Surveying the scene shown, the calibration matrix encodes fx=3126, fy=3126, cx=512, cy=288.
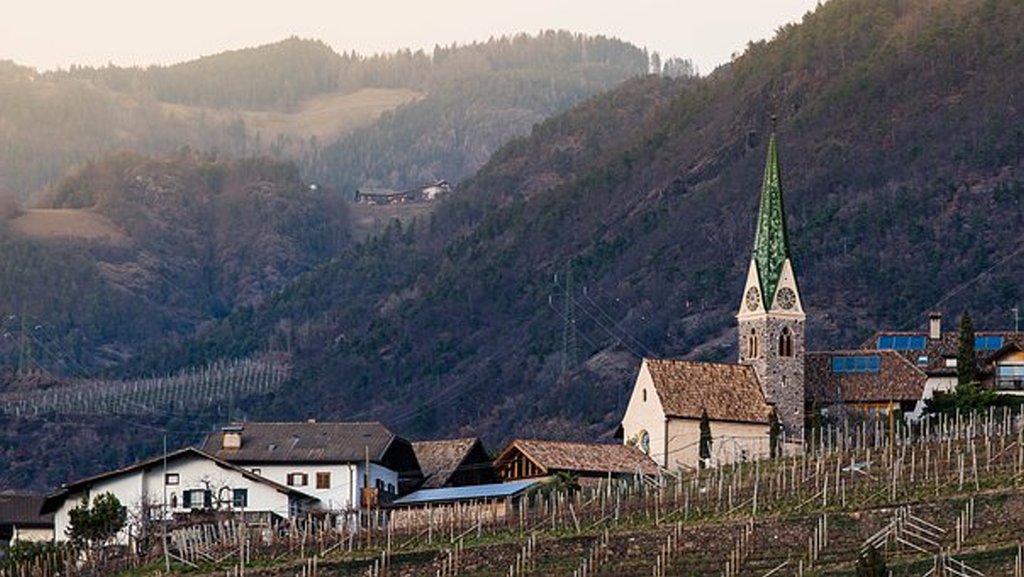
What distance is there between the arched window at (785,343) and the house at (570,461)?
32.5 ft

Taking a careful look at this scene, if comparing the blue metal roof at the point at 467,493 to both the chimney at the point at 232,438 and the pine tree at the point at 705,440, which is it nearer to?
the chimney at the point at 232,438

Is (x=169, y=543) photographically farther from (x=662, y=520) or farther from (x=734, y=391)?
(x=734, y=391)

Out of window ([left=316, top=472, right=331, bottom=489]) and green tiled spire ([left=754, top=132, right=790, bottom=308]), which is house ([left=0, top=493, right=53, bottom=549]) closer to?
window ([left=316, top=472, right=331, bottom=489])

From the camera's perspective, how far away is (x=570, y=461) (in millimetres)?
143750

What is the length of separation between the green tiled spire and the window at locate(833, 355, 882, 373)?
4865 mm

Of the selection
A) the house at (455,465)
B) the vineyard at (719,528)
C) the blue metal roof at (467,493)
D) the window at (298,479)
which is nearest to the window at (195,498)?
the window at (298,479)

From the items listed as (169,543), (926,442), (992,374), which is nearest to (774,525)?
(926,442)

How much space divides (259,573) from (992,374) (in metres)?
44.0

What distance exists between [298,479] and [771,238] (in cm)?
2721

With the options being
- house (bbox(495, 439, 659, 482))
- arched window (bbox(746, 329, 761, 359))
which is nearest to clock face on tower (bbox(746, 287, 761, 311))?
arched window (bbox(746, 329, 761, 359))

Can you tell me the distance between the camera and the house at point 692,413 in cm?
14700

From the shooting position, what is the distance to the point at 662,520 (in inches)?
4783

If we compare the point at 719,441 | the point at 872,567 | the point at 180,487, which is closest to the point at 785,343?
the point at 719,441

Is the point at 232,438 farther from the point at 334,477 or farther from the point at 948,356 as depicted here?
the point at 948,356
